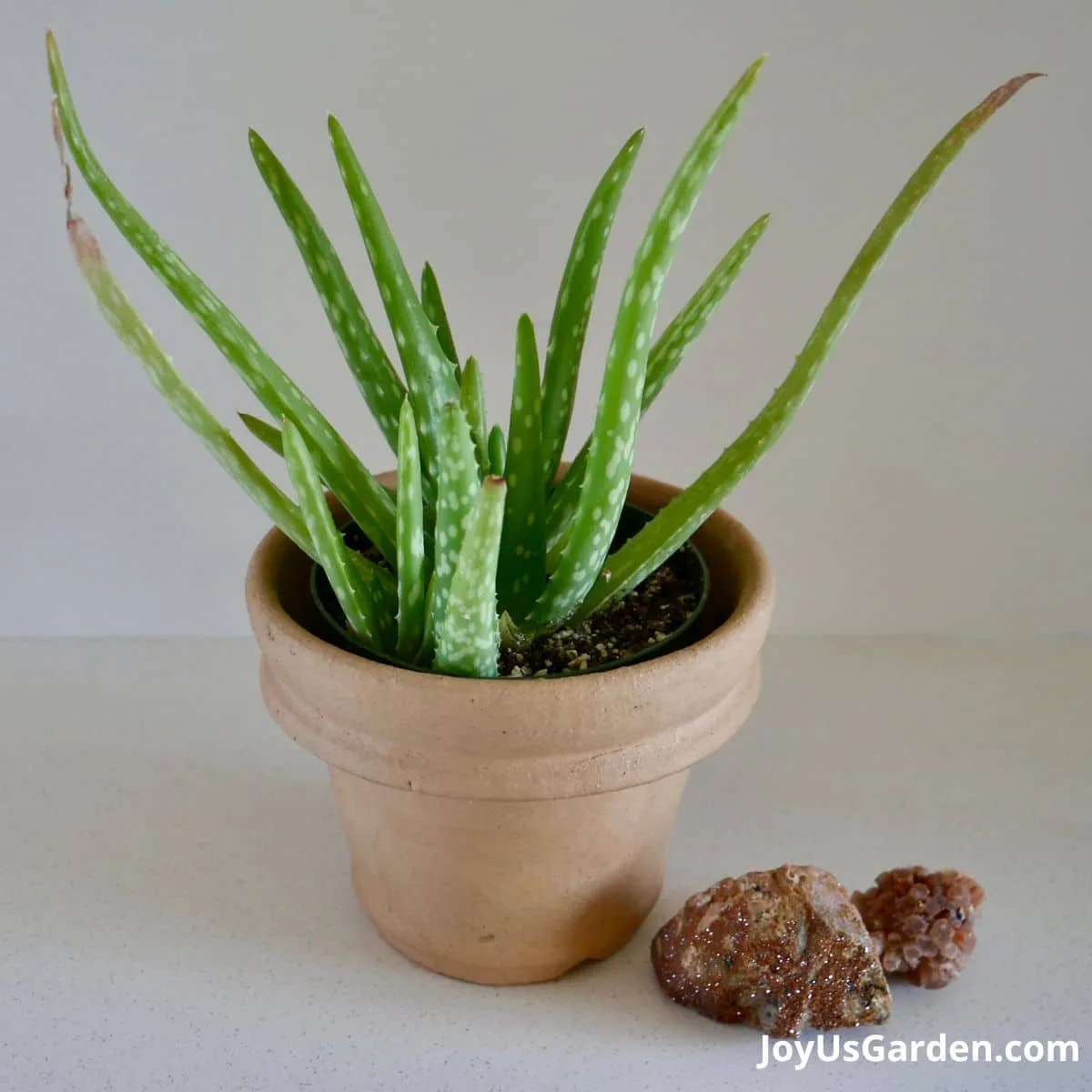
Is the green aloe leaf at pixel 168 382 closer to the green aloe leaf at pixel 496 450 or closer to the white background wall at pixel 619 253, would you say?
the green aloe leaf at pixel 496 450

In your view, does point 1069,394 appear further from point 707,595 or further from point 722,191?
point 707,595

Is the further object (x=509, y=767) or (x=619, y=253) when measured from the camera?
(x=619, y=253)

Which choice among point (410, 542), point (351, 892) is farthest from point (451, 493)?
point (351, 892)

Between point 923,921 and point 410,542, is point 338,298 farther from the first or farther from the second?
point 923,921

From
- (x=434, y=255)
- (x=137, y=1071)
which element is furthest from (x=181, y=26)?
(x=137, y=1071)

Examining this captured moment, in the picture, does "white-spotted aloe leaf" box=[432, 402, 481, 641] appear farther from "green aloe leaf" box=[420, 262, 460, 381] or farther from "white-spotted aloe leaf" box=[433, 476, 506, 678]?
"green aloe leaf" box=[420, 262, 460, 381]
